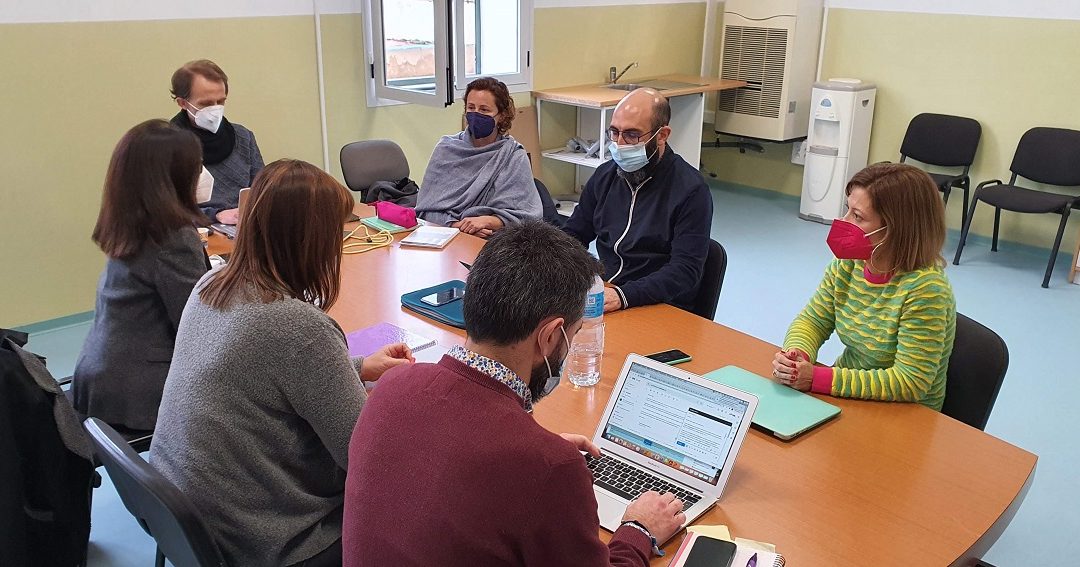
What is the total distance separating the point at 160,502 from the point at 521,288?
2.40 ft

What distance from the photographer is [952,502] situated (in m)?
1.64

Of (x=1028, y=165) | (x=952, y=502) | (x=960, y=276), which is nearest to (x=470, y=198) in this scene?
(x=952, y=502)

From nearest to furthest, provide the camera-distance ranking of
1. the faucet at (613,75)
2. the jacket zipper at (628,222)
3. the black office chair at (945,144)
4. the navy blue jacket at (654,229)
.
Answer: the navy blue jacket at (654,229)
the jacket zipper at (628,222)
the black office chair at (945,144)
the faucet at (613,75)

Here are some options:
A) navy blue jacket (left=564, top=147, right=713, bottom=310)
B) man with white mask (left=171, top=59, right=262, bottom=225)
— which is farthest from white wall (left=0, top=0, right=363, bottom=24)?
navy blue jacket (left=564, top=147, right=713, bottom=310)

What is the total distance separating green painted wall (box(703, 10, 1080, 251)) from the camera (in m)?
5.23

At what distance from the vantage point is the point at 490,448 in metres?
1.17

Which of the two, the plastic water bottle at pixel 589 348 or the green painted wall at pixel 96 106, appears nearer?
the plastic water bottle at pixel 589 348

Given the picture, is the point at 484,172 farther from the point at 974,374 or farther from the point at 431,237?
the point at 974,374

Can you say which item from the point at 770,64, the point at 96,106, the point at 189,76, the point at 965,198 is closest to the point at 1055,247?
the point at 965,198

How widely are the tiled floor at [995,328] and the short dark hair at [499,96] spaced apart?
1.61 metres

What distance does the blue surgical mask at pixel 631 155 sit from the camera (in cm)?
277

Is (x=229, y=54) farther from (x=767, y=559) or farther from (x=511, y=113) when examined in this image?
(x=767, y=559)

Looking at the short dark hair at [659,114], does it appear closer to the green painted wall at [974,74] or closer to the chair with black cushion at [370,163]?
the chair with black cushion at [370,163]

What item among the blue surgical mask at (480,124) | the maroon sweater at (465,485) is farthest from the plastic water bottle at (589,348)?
the blue surgical mask at (480,124)
